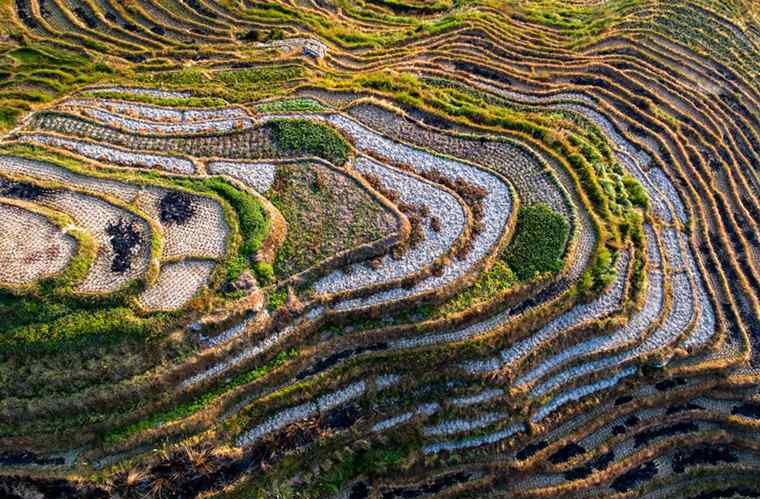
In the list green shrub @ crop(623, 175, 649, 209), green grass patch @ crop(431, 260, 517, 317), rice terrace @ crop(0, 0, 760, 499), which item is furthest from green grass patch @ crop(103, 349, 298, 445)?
green shrub @ crop(623, 175, 649, 209)

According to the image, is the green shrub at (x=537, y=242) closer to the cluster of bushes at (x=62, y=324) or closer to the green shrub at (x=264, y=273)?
the green shrub at (x=264, y=273)

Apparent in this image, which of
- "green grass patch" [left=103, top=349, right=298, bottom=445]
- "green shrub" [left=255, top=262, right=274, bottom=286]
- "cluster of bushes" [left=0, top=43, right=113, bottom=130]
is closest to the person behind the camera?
"green grass patch" [left=103, top=349, right=298, bottom=445]

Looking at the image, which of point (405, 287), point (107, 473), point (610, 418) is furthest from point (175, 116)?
point (610, 418)

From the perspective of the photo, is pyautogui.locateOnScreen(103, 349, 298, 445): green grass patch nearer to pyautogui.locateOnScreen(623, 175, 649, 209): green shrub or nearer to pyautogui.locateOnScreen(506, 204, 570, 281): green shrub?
pyautogui.locateOnScreen(506, 204, 570, 281): green shrub

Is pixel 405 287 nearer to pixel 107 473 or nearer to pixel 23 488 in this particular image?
pixel 107 473

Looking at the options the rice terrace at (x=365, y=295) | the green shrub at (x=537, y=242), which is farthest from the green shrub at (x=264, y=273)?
the green shrub at (x=537, y=242)

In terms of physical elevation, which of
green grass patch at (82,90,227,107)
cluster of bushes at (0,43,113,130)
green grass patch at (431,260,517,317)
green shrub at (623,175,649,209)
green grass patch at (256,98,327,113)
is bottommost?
green grass patch at (431,260,517,317)
